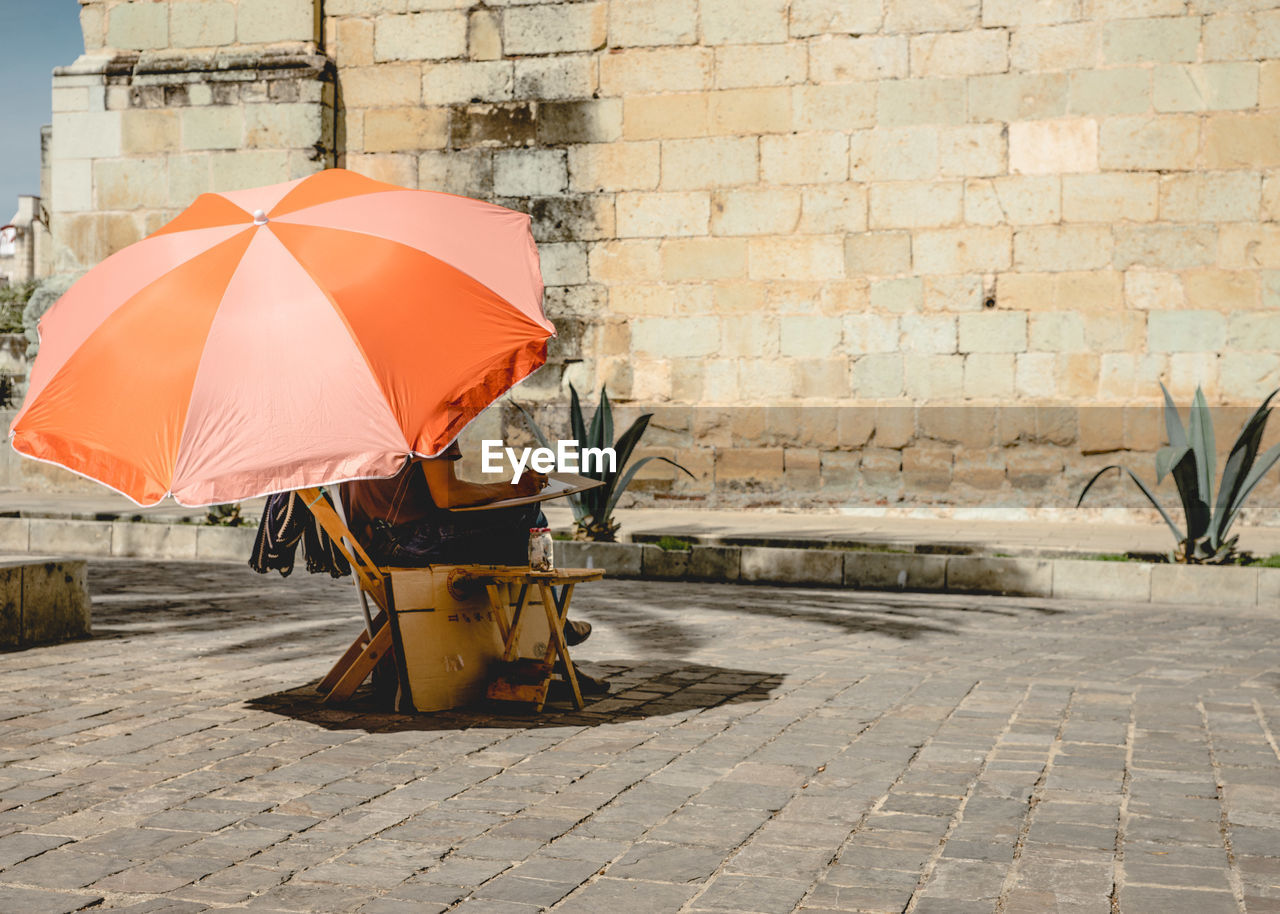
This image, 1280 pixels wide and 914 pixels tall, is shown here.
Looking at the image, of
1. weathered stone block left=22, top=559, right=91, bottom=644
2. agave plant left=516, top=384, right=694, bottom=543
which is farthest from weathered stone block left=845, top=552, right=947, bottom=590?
weathered stone block left=22, top=559, right=91, bottom=644

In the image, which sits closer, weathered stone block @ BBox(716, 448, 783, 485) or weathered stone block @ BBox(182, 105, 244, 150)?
weathered stone block @ BBox(716, 448, 783, 485)

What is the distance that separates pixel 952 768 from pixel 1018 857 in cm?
87

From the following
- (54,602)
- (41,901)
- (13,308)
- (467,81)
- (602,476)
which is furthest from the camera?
(13,308)

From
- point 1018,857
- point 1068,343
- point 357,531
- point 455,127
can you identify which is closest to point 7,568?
point 357,531

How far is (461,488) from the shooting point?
16.5ft

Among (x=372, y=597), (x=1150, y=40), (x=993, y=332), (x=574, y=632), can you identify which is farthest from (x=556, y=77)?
(x=372, y=597)

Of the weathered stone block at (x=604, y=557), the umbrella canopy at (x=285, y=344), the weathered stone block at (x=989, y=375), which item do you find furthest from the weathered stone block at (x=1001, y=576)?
the umbrella canopy at (x=285, y=344)

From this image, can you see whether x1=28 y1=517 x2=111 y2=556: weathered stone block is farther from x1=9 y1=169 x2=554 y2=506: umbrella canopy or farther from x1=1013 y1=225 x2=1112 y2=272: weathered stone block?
x1=1013 y1=225 x2=1112 y2=272: weathered stone block

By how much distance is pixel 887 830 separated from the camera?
3580 mm

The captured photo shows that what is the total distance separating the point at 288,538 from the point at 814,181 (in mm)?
7786

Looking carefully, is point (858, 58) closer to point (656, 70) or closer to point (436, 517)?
point (656, 70)

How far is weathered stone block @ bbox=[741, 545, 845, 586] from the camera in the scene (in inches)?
355

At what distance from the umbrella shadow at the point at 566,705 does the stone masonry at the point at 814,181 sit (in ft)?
20.8

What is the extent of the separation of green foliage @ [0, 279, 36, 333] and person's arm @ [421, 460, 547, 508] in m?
13.7
